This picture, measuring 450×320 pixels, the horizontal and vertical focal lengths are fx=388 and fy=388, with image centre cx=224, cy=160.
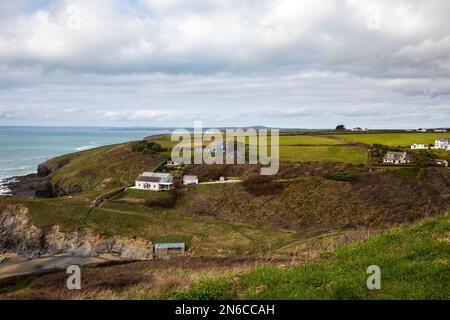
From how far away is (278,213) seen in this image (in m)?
60.5

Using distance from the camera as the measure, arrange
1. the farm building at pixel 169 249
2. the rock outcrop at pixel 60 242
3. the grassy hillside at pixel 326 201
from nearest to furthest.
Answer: the farm building at pixel 169 249, the rock outcrop at pixel 60 242, the grassy hillside at pixel 326 201

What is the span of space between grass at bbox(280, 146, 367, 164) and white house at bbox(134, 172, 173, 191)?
2526 centimetres

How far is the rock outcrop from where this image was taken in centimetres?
5101

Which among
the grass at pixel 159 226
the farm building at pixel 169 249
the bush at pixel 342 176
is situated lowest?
the farm building at pixel 169 249

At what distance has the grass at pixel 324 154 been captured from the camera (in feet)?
266

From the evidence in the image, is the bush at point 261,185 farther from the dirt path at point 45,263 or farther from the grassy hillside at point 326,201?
the dirt path at point 45,263

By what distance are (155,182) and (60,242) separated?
72.6 feet

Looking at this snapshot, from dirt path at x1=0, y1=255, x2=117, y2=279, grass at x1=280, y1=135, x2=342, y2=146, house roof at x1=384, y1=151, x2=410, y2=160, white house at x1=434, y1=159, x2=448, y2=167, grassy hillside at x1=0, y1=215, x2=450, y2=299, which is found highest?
grass at x1=280, y1=135, x2=342, y2=146

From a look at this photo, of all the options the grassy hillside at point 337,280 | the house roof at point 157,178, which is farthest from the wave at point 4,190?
the grassy hillside at point 337,280

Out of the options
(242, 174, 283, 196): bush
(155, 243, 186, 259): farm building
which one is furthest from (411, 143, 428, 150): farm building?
(155, 243, 186, 259): farm building

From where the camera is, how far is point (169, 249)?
4919 centimetres

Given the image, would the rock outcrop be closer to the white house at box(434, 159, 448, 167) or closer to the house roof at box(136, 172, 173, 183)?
the house roof at box(136, 172, 173, 183)

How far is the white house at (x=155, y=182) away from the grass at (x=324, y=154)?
25.3 meters
